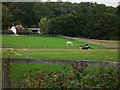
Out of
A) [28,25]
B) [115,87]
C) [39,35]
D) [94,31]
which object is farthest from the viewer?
[28,25]

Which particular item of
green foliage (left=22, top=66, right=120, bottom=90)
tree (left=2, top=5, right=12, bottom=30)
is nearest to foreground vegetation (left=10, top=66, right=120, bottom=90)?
green foliage (left=22, top=66, right=120, bottom=90)

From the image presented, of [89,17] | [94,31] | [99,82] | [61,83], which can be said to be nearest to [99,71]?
[99,82]

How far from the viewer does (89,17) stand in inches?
1230

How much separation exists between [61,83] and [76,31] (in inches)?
1073

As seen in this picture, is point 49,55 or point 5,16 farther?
point 5,16

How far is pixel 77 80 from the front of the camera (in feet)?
13.0

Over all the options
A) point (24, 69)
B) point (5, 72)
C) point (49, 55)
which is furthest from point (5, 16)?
point (5, 72)

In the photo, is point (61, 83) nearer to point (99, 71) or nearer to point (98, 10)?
point (99, 71)

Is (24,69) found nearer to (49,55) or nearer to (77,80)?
(77,80)

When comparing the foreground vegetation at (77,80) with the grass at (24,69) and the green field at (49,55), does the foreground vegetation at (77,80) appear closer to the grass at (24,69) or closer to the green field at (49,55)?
the green field at (49,55)

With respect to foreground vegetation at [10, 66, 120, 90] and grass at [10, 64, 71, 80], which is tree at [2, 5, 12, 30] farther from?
foreground vegetation at [10, 66, 120, 90]

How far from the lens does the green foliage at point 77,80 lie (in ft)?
12.8

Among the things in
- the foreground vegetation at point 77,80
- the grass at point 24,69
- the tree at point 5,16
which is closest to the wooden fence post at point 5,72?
the foreground vegetation at point 77,80

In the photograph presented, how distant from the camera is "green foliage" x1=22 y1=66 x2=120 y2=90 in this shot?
390cm
